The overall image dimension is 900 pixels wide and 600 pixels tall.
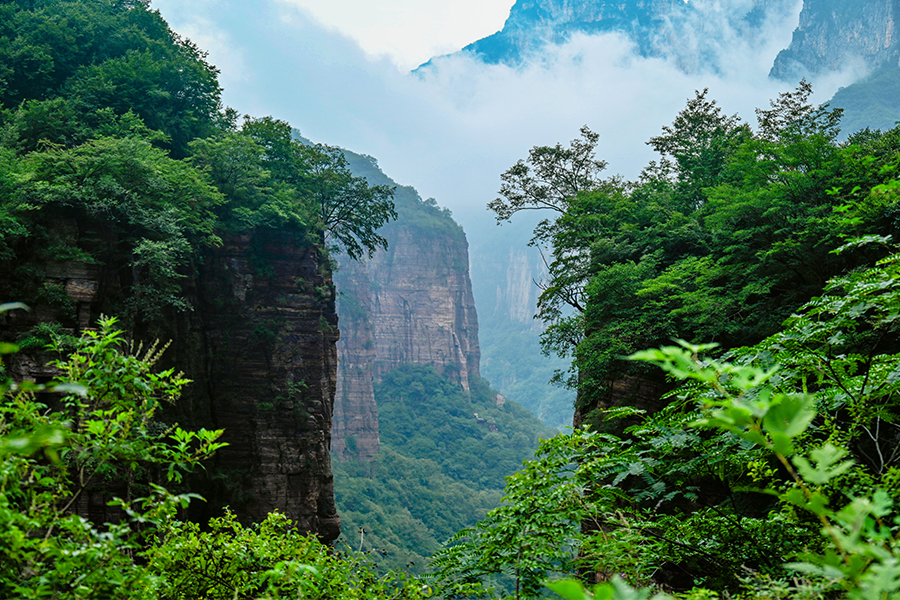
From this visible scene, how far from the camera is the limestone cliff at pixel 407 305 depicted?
5900 centimetres

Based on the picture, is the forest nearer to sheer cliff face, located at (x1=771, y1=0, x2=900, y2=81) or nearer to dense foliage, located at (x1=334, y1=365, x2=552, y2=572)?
dense foliage, located at (x1=334, y1=365, x2=552, y2=572)

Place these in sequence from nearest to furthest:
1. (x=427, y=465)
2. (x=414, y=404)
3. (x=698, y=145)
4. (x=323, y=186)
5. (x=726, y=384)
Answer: (x=726, y=384)
(x=698, y=145)
(x=323, y=186)
(x=427, y=465)
(x=414, y=404)

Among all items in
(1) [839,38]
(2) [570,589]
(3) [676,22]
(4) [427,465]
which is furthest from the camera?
(3) [676,22]

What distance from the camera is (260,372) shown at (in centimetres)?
1541

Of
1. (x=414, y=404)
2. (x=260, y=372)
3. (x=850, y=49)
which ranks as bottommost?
(x=414, y=404)

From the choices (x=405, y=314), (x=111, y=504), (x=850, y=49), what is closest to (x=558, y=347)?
(x=111, y=504)

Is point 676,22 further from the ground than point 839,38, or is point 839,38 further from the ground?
point 676,22

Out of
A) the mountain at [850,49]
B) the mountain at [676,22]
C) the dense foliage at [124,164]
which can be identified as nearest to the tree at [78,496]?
the dense foliage at [124,164]

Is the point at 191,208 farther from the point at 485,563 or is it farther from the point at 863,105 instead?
the point at 863,105

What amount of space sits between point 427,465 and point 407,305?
28722 millimetres

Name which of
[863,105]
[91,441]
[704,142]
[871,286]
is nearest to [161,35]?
[704,142]

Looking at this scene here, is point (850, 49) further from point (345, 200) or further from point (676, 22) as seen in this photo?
point (345, 200)

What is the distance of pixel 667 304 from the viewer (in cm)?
1026

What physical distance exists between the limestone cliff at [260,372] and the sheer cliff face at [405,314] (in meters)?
36.0
